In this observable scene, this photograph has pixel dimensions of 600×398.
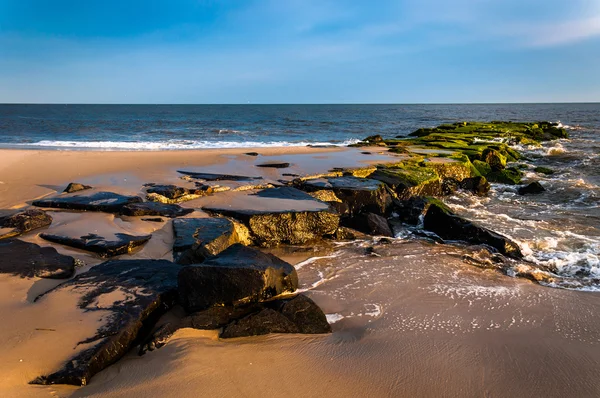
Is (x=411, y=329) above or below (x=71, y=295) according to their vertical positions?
below

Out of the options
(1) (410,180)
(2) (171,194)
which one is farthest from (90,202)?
(1) (410,180)

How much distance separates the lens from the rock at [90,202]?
6.91 meters

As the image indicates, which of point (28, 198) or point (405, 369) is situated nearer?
point (405, 369)

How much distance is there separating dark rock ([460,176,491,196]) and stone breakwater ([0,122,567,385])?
0.10 ft

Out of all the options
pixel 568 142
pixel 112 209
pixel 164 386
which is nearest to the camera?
pixel 164 386

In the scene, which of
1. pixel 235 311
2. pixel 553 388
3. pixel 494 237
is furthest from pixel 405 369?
pixel 494 237

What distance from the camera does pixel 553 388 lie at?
3354mm

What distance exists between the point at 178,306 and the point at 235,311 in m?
0.59

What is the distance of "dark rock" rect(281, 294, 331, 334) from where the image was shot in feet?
13.3

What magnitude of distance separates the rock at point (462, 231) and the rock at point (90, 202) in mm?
5377

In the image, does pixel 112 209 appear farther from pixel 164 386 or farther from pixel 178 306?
pixel 164 386

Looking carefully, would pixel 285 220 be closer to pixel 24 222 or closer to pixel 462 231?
pixel 462 231

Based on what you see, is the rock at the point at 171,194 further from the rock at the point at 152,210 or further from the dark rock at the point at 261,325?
the dark rock at the point at 261,325

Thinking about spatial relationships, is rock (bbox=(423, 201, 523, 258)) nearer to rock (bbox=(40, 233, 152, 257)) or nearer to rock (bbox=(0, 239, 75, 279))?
rock (bbox=(40, 233, 152, 257))
